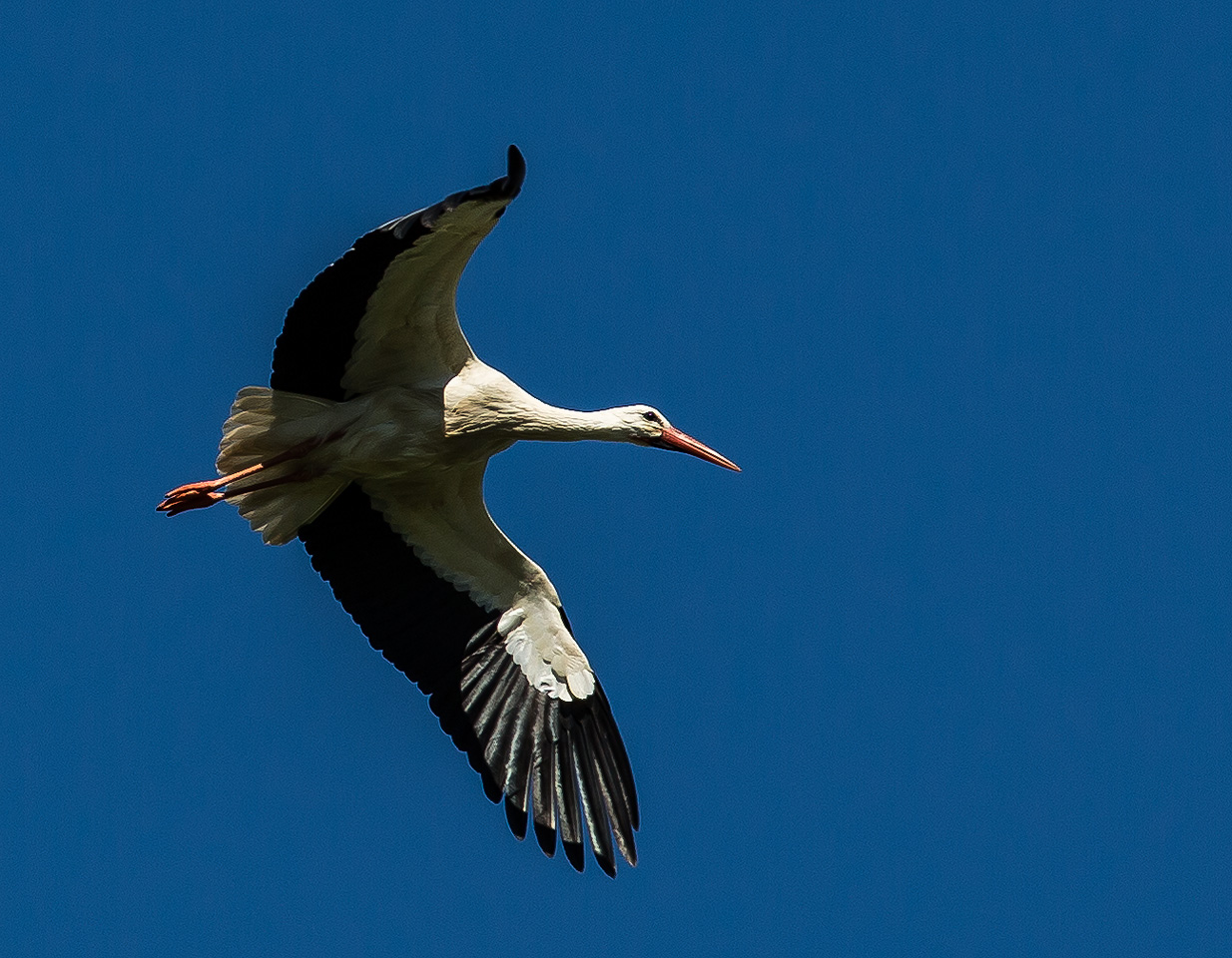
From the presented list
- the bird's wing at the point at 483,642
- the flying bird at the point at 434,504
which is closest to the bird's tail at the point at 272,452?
the flying bird at the point at 434,504

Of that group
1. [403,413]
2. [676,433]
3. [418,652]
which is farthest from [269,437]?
[676,433]

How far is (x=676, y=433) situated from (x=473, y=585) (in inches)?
57.6

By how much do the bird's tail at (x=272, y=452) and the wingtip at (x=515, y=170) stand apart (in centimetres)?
215

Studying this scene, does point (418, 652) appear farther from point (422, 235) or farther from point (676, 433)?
point (422, 235)

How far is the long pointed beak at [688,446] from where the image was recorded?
396 inches

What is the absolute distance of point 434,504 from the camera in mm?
10273

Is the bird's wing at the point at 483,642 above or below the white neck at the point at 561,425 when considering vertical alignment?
below

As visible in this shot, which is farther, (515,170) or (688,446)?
(688,446)

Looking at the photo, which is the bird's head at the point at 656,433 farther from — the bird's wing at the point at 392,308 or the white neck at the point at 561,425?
the bird's wing at the point at 392,308

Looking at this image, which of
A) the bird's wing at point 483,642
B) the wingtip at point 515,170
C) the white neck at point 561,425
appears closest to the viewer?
the wingtip at point 515,170

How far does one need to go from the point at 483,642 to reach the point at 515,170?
10.6 feet

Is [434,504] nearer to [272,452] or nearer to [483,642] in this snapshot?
[483,642]

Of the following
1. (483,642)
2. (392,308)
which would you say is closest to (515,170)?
(392,308)

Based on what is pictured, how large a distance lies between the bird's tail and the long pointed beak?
178 centimetres
